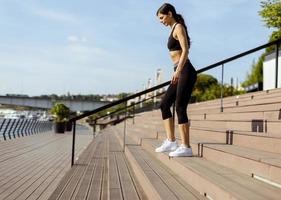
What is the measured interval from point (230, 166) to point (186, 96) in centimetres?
119

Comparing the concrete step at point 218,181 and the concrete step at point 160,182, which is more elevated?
the concrete step at point 218,181

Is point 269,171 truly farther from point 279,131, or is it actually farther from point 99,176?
point 99,176

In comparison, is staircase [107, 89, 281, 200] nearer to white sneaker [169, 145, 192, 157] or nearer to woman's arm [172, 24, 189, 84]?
white sneaker [169, 145, 192, 157]

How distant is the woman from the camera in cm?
465

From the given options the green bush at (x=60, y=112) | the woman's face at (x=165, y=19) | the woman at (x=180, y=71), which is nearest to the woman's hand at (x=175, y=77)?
the woman at (x=180, y=71)

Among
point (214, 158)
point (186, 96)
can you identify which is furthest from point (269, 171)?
point (186, 96)

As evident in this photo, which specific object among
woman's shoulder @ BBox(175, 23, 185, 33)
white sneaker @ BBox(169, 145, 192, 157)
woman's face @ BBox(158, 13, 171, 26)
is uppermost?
woman's face @ BBox(158, 13, 171, 26)

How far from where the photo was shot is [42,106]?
71688 mm

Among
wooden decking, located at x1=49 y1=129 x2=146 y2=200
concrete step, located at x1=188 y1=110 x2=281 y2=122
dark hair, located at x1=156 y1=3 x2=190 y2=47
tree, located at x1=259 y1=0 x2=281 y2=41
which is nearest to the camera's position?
wooden decking, located at x1=49 y1=129 x2=146 y2=200

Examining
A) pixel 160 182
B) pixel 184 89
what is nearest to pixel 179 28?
pixel 184 89

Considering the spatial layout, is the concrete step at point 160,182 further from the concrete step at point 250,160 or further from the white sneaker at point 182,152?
the concrete step at point 250,160

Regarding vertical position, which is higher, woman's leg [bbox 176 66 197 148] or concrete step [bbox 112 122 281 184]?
woman's leg [bbox 176 66 197 148]

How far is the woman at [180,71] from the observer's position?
4648mm

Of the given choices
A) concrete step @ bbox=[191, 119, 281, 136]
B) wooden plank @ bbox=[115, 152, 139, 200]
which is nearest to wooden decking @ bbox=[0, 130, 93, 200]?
wooden plank @ bbox=[115, 152, 139, 200]
